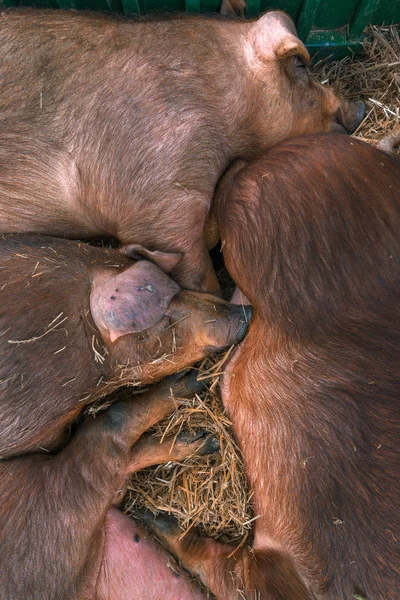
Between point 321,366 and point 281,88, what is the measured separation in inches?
60.4

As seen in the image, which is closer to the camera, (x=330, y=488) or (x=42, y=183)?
(x=330, y=488)

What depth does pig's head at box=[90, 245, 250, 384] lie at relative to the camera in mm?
2705

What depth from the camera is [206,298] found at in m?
3.07

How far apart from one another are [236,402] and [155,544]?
85 cm

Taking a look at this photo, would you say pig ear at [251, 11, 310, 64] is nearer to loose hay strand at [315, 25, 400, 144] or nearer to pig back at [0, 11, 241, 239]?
pig back at [0, 11, 241, 239]

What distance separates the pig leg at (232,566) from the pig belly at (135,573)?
9 cm

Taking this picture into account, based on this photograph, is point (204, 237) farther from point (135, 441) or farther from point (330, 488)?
point (330, 488)

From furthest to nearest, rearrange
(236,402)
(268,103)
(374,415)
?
(268,103) → (236,402) → (374,415)

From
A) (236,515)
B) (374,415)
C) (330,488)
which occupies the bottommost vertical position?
(236,515)

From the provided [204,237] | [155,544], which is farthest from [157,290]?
[155,544]

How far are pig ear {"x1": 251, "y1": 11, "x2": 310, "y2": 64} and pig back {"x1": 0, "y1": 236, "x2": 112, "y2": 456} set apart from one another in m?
1.42

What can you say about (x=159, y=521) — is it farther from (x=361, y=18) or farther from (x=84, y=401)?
(x=361, y=18)

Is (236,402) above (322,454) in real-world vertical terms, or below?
below

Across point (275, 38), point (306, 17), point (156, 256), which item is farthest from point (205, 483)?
point (306, 17)
